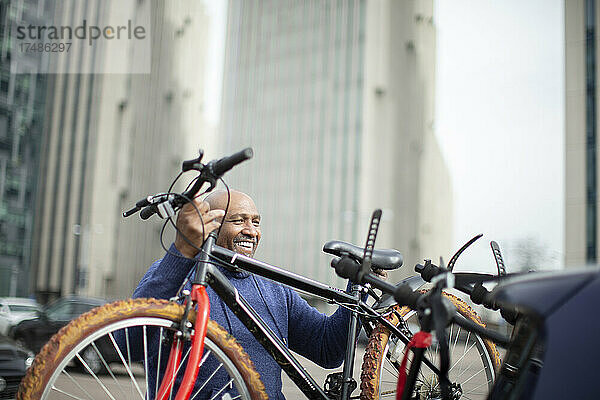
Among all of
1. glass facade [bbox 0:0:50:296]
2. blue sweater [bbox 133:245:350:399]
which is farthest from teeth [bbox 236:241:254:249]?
glass facade [bbox 0:0:50:296]

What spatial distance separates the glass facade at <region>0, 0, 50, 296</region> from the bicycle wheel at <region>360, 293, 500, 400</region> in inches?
1717

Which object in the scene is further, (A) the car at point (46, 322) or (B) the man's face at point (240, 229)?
(A) the car at point (46, 322)

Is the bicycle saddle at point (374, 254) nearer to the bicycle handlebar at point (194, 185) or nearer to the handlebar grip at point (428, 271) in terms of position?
the handlebar grip at point (428, 271)

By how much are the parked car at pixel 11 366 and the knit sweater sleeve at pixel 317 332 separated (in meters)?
4.87

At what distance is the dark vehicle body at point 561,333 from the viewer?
1111 millimetres

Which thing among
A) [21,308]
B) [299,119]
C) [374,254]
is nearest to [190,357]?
[374,254]

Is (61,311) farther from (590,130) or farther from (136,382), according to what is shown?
(590,130)

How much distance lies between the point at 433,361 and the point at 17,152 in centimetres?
4538

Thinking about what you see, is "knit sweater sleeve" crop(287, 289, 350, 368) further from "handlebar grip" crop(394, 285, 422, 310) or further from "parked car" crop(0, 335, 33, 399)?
"parked car" crop(0, 335, 33, 399)

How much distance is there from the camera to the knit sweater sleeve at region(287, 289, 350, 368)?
8.11ft

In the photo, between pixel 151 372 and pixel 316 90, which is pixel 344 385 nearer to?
pixel 151 372

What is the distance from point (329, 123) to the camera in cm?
6444

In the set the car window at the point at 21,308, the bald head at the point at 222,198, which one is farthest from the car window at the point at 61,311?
the bald head at the point at 222,198

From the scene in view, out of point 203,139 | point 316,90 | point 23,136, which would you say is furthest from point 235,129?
point 23,136
